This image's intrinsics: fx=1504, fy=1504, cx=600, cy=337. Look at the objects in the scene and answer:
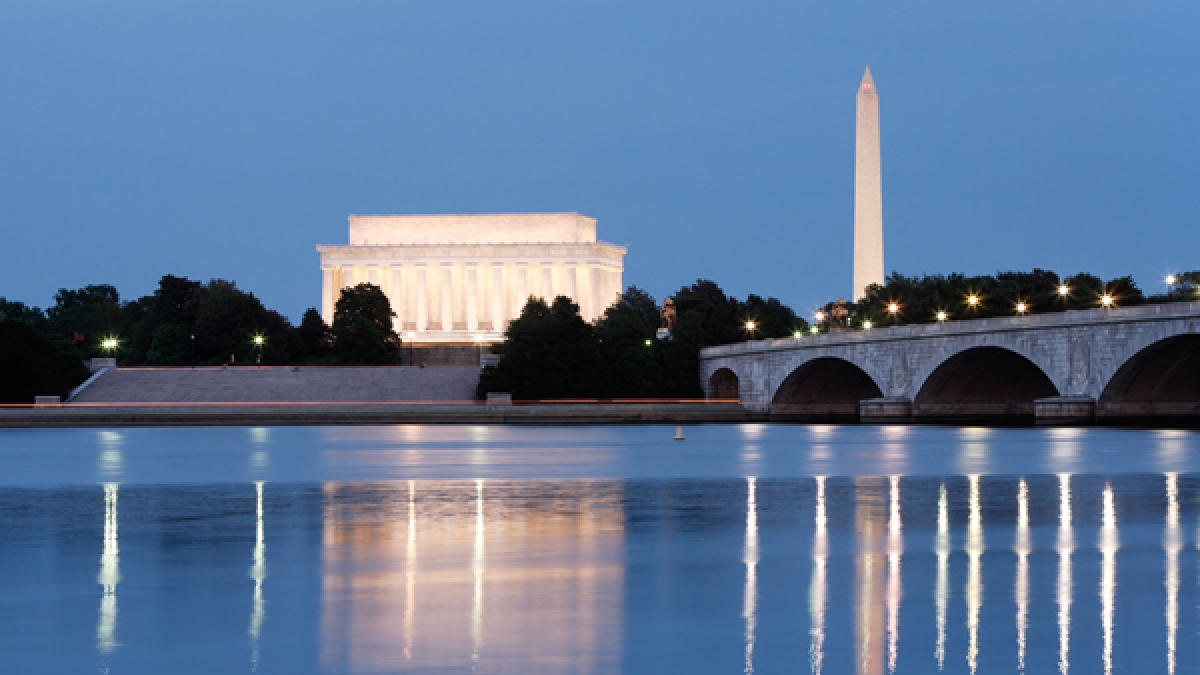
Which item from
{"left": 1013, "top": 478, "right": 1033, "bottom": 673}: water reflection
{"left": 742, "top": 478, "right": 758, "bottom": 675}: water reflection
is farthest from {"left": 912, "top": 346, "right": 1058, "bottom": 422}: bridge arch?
{"left": 742, "top": 478, "right": 758, "bottom": 675}: water reflection

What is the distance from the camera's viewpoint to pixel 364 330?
123 metres

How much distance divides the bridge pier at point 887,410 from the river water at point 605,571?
43.1 metres

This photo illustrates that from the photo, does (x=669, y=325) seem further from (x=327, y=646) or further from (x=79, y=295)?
(x=327, y=646)

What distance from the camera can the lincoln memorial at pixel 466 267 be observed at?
15912 cm

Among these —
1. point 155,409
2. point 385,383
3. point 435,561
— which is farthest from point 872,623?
point 385,383

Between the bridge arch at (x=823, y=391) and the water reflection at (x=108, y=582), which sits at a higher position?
the bridge arch at (x=823, y=391)

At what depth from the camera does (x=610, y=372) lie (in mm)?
99875

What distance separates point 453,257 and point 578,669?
487ft

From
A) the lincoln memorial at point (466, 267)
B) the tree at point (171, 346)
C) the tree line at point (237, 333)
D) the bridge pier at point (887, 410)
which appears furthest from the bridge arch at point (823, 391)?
the lincoln memorial at point (466, 267)

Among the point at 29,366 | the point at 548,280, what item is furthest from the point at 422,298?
the point at 29,366

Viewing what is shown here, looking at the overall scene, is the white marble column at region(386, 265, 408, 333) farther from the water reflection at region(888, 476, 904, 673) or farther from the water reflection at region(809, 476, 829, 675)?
the water reflection at region(809, 476, 829, 675)

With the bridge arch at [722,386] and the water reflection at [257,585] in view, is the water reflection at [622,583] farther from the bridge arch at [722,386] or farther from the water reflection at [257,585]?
the bridge arch at [722,386]

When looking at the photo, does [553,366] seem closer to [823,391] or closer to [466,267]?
[823,391]

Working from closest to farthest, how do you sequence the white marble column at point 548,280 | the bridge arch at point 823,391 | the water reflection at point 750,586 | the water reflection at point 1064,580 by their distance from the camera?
the water reflection at point 1064,580 < the water reflection at point 750,586 < the bridge arch at point 823,391 < the white marble column at point 548,280
